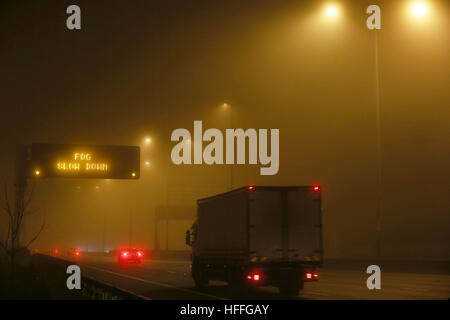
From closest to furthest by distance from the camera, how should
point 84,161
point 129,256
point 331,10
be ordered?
1. point 331,10
2. point 84,161
3. point 129,256

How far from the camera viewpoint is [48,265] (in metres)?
32.7

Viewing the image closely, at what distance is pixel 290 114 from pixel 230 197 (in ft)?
99.5

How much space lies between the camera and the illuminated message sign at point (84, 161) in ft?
157

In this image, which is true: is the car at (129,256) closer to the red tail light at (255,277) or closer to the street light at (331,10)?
the street light at (331,10)

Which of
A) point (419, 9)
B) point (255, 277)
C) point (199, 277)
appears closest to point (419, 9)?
point (419, 9)

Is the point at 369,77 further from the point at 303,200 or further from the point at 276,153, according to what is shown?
the point at 303,200

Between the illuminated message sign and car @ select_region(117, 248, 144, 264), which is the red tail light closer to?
the illuminated message sign

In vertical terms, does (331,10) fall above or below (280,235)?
above

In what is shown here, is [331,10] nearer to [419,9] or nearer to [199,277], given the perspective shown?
[419,9]

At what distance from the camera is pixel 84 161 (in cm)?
4866

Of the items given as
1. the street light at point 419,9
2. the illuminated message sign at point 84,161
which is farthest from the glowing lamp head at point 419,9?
the illuminated message sign at point 84,161
